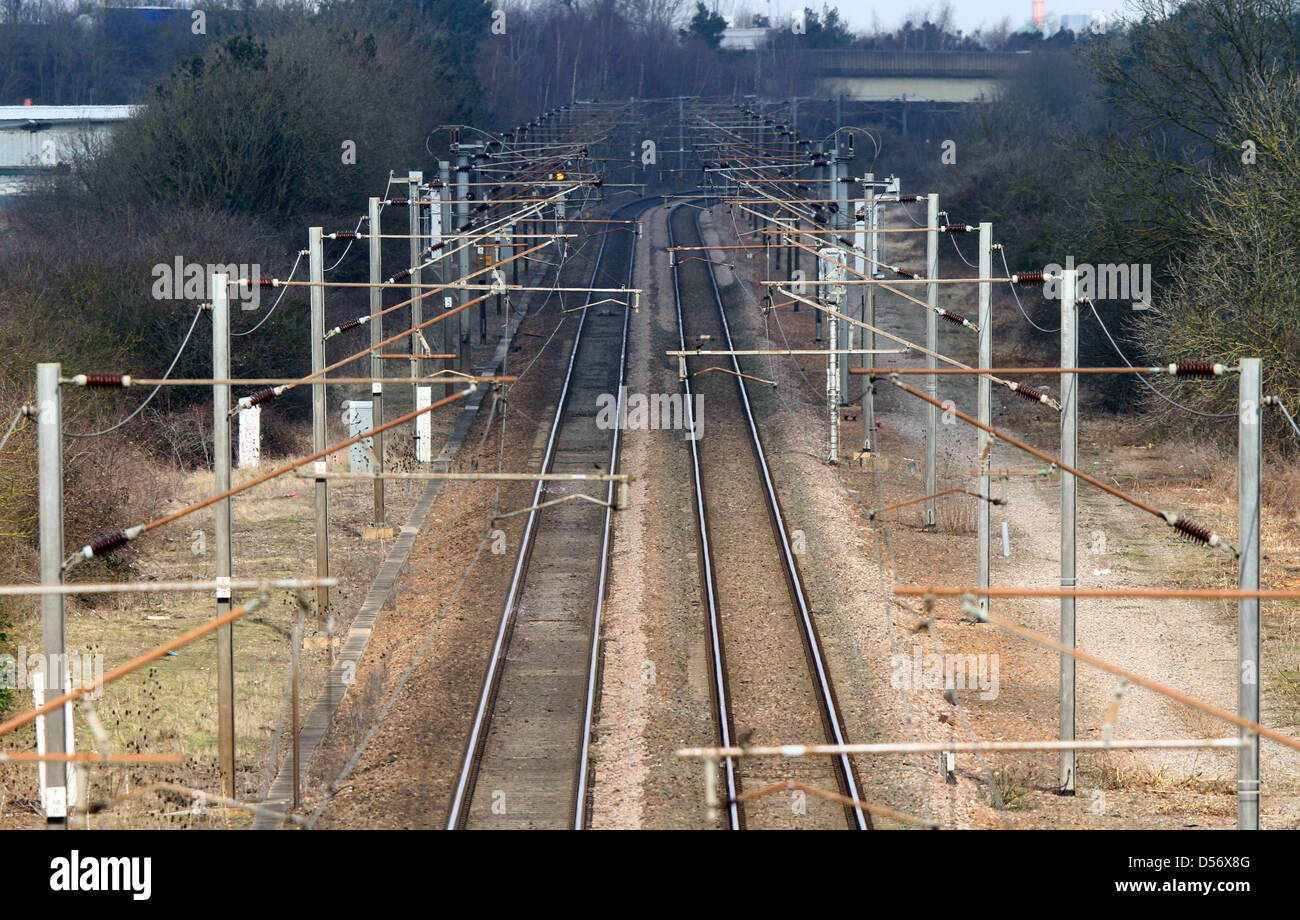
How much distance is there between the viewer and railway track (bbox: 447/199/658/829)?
1391 centimetres

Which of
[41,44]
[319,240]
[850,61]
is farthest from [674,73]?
[319,240]

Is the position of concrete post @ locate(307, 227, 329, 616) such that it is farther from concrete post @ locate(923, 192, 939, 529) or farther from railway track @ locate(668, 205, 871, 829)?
concrete post @ locate(923, 192, 939, 529)

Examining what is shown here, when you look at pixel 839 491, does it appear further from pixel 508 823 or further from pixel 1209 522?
pixel 508 823

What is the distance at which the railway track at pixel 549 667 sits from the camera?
13.9 m

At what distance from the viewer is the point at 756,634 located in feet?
62.4

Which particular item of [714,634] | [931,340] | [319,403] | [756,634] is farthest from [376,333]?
[931,340]

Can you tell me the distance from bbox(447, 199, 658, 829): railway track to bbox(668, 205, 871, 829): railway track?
1494 mm

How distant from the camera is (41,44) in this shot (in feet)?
274

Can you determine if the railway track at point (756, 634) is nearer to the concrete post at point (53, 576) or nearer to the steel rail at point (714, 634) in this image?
the steel rail at point (714, 634)

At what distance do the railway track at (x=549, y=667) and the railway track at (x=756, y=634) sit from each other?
4.90 ft

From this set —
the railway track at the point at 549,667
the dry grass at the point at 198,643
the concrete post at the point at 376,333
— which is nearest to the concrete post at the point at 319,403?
the dry grass at the point at 198,643

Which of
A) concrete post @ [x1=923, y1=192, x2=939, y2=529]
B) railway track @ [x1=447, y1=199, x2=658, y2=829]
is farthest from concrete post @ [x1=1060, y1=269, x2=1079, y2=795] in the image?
concrete post @ [x1=923, y1=192, x2=939, y2=529]

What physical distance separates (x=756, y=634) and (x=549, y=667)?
2.79 metres
